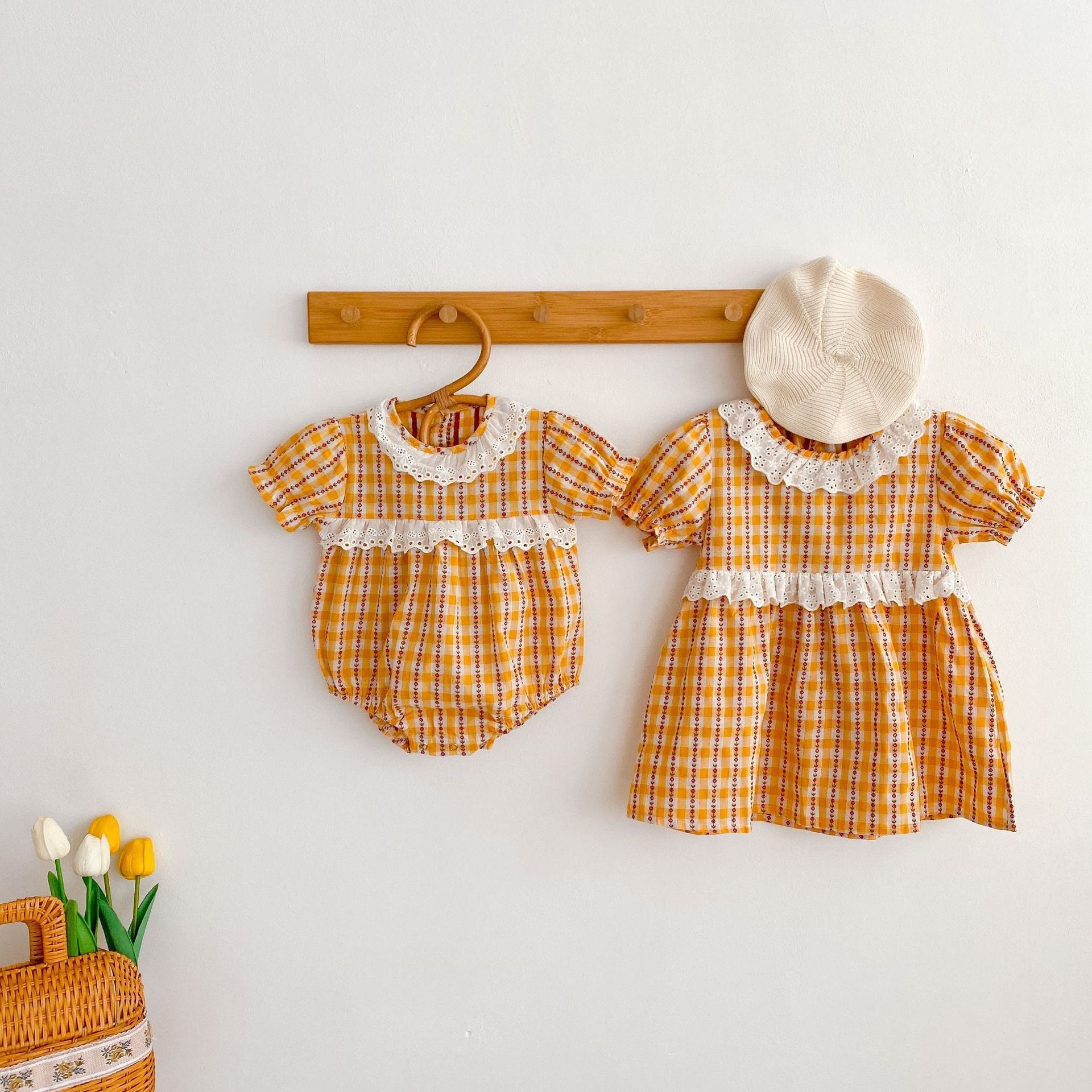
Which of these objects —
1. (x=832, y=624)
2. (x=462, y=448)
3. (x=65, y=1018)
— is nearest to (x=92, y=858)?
(x=65, y=1018)

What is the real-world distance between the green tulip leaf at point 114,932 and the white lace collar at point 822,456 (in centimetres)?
107

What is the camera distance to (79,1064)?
1.14 metres

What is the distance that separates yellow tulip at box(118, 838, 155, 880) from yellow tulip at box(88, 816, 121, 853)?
0.8 inches

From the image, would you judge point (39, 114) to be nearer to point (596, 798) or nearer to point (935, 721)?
point (596, 798)

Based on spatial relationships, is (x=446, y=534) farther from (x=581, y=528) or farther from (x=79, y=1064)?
(x=79, y=1064)

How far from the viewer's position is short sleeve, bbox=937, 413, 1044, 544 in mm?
1199

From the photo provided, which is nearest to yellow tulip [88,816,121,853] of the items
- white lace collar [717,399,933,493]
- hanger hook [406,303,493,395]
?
hanger hook [406,303,493,395]

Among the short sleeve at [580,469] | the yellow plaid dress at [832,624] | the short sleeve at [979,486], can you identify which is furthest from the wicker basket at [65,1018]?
the short sleeve at [979,486]

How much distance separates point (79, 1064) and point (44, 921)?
180 mm

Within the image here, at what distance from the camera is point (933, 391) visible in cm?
129

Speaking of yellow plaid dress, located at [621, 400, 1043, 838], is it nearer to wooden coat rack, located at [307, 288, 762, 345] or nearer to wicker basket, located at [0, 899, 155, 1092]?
wooden coat rack, located at [307, 288, 762, 345]

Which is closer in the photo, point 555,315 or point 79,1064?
point 79,1064

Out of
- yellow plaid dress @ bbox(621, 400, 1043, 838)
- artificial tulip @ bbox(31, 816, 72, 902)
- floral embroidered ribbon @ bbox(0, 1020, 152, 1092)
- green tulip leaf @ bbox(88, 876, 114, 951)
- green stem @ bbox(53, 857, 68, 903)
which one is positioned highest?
yellow plaid dress @ bbox(621, 400, 1043, 838)

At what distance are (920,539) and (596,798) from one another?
0.58 metres
